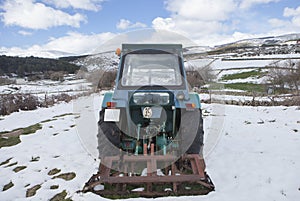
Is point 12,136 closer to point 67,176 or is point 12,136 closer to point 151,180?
point 67,176

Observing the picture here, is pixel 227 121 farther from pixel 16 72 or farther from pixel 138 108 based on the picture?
pixel 16 72

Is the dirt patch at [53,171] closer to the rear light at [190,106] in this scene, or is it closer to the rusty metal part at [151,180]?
the rusty metal part at [151,180]

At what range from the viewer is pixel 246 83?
27.2 meters

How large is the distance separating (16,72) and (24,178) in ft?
146

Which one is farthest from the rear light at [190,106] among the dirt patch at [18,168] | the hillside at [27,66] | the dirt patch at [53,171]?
the hillside at [27,66]

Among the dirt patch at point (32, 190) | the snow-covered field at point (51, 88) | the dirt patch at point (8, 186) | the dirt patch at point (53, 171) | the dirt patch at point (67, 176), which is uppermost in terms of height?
the snow-covered field at point (51, 88)

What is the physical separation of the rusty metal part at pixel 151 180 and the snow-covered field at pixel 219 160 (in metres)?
0.12

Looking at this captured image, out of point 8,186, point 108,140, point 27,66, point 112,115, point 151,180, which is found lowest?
point 8,186

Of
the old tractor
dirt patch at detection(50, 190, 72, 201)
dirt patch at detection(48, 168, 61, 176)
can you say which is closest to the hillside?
dirt patch at detection(48, 168, 61, 176)

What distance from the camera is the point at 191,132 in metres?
3.47

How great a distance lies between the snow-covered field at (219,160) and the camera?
318 cm

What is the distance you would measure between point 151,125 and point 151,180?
3.09 feet

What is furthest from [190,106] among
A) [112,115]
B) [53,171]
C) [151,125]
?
[53,171]

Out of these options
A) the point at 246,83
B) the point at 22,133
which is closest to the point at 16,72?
the point at 246,83
